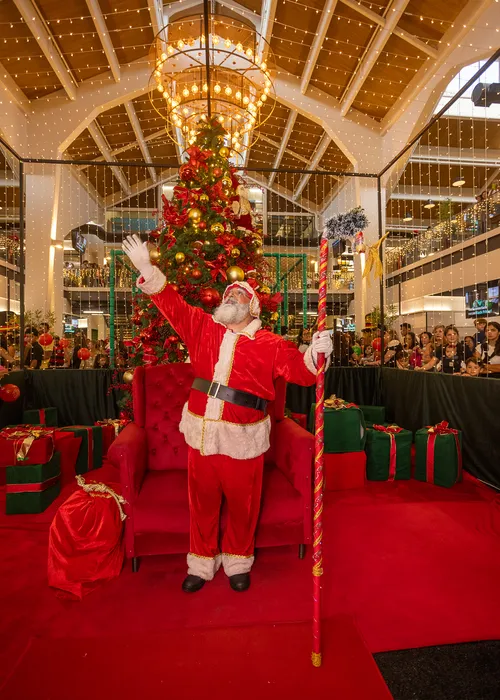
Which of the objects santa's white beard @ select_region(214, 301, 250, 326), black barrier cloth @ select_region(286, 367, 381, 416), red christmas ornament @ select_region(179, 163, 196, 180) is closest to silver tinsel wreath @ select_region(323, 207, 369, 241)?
black barrier cloth @ select_region(286, 367, 381, 416)

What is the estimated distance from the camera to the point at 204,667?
5.52 ft

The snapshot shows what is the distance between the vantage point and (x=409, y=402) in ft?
16.3

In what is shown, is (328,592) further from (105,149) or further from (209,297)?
(105,149)

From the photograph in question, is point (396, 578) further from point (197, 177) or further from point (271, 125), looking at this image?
point (271, 125)

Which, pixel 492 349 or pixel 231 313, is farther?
pixel 492 349

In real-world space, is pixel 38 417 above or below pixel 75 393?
below

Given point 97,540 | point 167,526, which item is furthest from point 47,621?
point 167,526

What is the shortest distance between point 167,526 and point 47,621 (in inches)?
26.6

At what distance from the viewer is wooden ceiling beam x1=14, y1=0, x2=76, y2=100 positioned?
740 centimetres

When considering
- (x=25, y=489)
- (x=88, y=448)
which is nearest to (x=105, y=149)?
(x=88, y=448)

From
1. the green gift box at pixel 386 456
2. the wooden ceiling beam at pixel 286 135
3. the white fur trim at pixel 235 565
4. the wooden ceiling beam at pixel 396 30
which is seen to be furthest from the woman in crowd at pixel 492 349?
the wooden ceiling beam at pixel 286 135

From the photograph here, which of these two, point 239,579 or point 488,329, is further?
point 488,329

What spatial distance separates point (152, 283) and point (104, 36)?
9195 mm

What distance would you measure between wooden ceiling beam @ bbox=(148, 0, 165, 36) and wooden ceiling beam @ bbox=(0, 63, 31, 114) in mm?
3164
